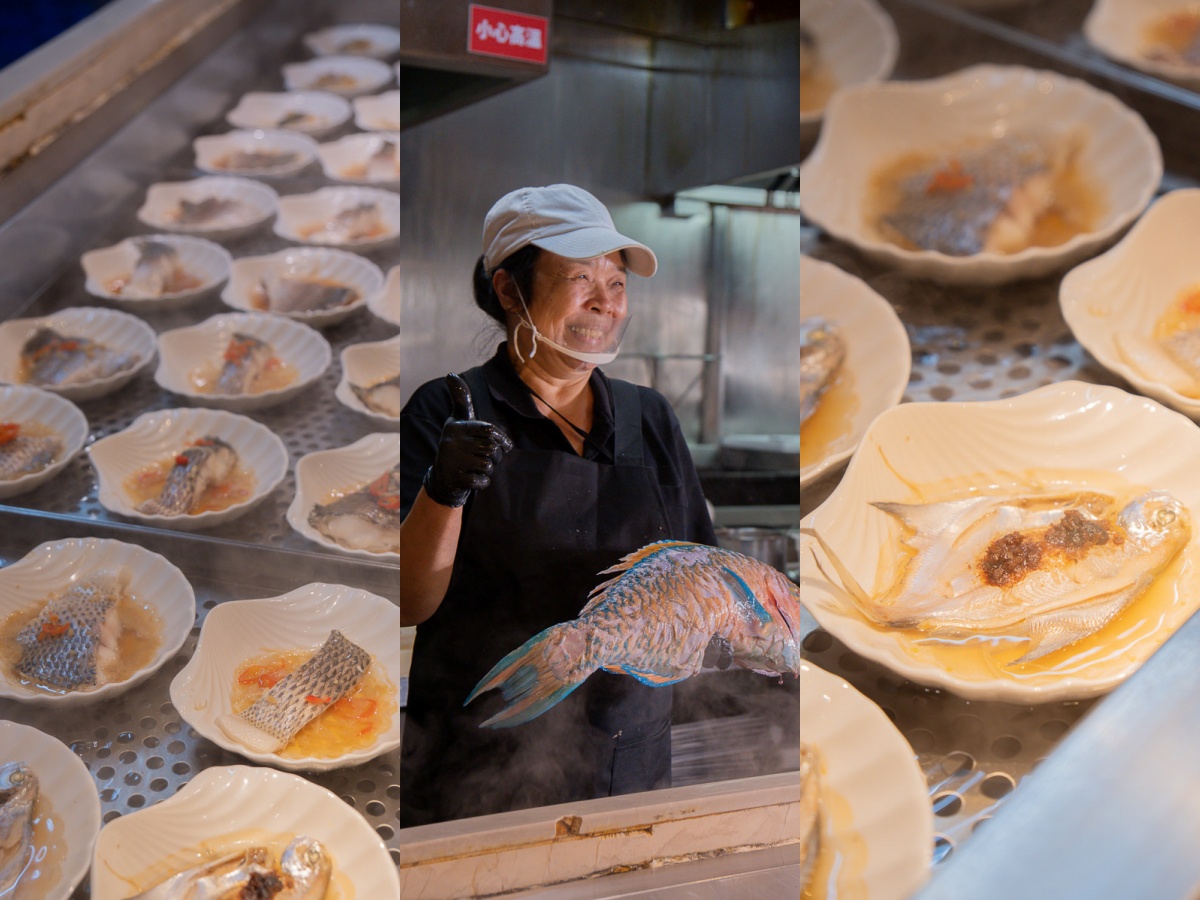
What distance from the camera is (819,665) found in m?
0.98

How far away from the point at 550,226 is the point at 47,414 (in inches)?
35.6

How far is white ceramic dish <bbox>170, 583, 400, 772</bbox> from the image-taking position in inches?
34.7

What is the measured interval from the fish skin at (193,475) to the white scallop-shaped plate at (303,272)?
38cm

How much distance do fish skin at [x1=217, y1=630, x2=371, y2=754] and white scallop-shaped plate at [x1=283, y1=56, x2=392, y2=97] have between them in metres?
1.67

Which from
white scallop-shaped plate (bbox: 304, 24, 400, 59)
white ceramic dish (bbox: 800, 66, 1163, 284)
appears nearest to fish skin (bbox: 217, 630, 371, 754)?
white ceramic dish (bbox: 800, 66, 1163, 284)

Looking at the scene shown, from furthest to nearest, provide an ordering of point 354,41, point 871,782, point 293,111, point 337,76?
1. point 354,41
2. point 337,76
3. point 293,111
4. point 871,782

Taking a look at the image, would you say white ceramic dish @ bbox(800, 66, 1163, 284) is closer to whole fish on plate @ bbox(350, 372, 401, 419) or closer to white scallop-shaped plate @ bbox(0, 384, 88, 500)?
whole fish on plate @ bbox(350, 372, 401, 419)

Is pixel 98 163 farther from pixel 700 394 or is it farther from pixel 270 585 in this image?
pixel 700 394

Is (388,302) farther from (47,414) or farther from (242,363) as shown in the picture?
(47,414)

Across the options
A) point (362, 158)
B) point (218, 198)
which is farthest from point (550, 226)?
point (362, 158)

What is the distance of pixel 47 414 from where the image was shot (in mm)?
1329

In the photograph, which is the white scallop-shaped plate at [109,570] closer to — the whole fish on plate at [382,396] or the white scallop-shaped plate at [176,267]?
the whole fish on plate at [382,396]

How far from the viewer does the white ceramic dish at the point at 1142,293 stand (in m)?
1.27

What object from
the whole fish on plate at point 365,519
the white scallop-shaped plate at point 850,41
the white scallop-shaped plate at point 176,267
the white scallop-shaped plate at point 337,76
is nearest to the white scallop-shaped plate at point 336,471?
the whole fish on plate at point 365,519
